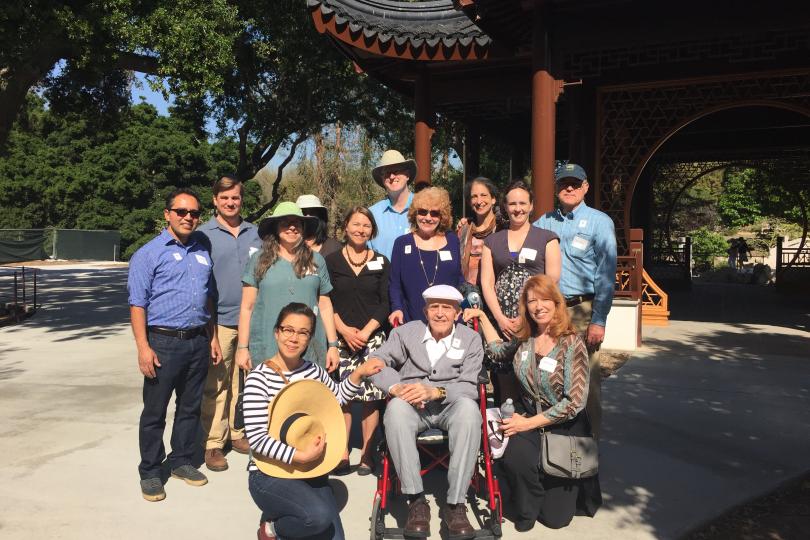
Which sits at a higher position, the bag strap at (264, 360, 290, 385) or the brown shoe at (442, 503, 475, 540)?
the bag strap at (264, 360, 290, 385)

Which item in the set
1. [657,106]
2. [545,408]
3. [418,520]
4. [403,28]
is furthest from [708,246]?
[418,520]

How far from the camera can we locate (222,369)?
453 centimetres

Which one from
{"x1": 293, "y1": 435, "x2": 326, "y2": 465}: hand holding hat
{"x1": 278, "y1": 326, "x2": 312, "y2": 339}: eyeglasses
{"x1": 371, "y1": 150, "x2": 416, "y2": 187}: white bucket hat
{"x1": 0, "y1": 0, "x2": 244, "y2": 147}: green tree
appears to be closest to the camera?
{"x1": 293, "y1": 435, "x2": 326, "y2": 465}: hand holding hat

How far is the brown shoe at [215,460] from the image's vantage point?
4.27 m

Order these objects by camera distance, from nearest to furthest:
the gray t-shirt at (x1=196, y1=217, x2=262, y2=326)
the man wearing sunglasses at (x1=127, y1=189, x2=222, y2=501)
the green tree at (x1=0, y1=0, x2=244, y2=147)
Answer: the man wearing sunglasses at (x1=127, y1=189, x2=222, y2=501) < the gray t-shirt at (x1=196, y1=217, x2=262, y2=326) < the green tree at (x1=0, y1=0, x2=244, y2=147)

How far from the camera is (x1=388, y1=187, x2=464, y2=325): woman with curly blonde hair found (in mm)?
4027

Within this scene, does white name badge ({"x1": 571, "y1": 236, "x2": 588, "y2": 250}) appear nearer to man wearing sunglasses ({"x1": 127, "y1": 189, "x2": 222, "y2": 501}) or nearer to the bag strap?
the bag strap

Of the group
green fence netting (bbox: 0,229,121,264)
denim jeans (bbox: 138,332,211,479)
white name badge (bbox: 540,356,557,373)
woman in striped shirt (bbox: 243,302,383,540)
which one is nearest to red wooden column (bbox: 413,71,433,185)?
denim jeans (bbox: 138,332,211,479)

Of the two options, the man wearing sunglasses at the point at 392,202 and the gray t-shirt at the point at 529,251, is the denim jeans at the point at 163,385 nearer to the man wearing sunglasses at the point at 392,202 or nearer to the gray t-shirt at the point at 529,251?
the man wearing sunglasses at the point at 392,202

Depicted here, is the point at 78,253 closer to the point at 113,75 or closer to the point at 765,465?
the point at 113,75

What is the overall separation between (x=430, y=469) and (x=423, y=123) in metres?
6.35

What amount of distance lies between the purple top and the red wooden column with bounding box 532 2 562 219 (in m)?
2.83

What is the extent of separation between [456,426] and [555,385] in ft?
2.03

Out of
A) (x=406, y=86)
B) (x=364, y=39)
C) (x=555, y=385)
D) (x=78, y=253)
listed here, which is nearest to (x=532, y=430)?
(x=555, y=385)
